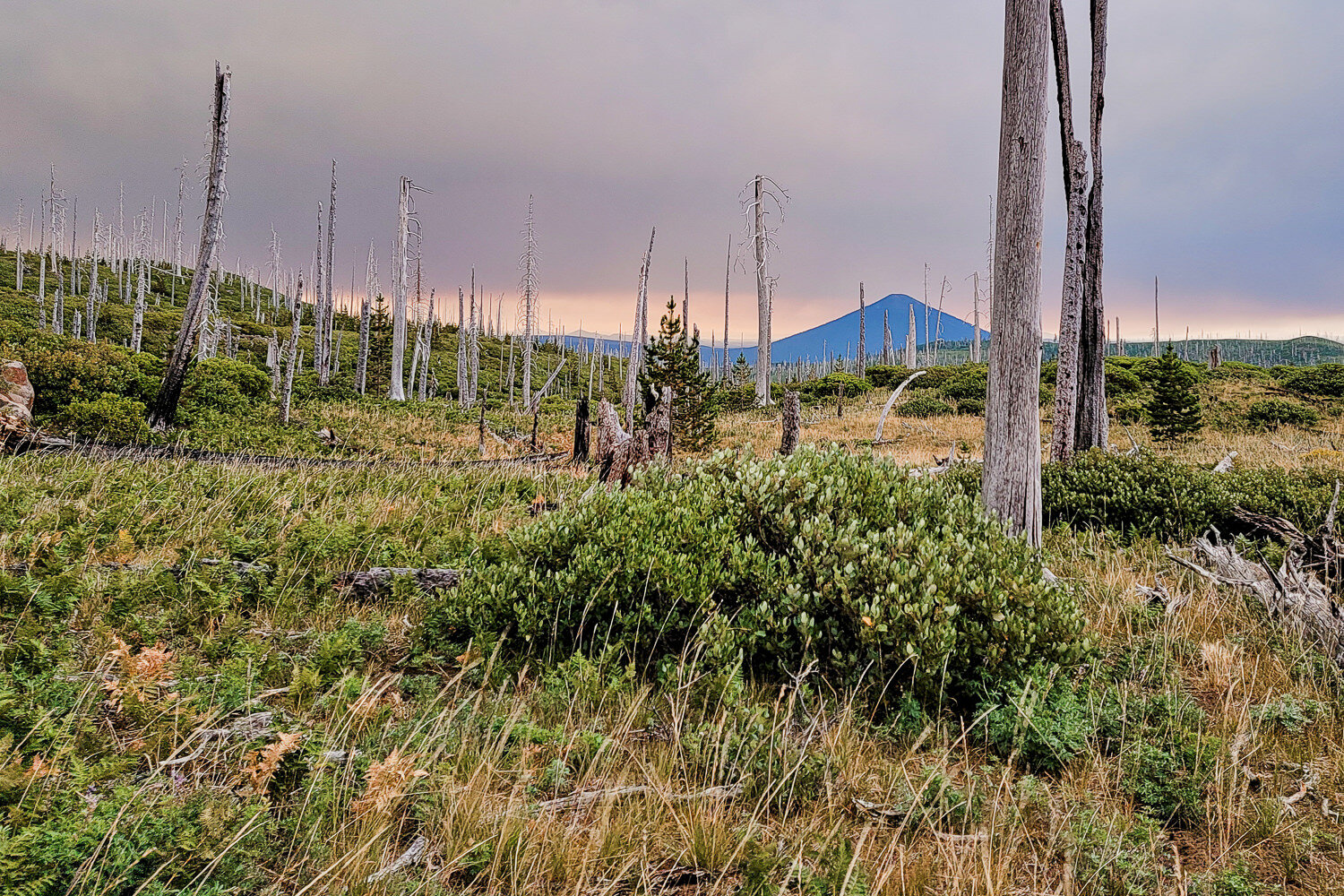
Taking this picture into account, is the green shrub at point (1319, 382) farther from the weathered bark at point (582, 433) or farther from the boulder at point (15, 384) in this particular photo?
the boulder at point (15, 384)

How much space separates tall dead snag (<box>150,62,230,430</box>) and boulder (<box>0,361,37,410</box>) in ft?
8.75

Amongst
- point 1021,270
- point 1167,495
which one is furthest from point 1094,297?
point 1021,270

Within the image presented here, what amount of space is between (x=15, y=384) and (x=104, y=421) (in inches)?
60.6

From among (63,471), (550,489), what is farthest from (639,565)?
(63,471)

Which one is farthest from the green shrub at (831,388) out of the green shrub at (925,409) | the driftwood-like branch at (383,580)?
the driftwood-like branch at (383,580)

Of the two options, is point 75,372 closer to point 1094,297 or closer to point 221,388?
point 221,388

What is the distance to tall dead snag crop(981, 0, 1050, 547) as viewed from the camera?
5754mm

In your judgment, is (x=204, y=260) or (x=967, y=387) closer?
Result: (x=204, y=260)

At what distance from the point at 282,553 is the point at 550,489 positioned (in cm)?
412

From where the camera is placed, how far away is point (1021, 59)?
18.9 ft

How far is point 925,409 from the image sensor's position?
26.0 m

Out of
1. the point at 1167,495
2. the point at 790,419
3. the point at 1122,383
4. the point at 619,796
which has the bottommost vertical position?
the point at 619,796

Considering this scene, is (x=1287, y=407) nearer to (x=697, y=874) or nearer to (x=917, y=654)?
(x=917, y=654)

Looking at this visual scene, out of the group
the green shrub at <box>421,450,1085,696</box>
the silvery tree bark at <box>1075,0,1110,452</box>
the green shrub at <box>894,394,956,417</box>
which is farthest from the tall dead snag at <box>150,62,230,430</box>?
the green shrub at <box>894,394,956,417</box>
